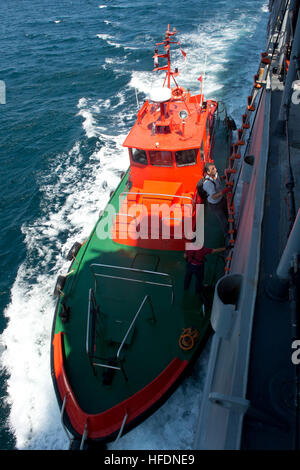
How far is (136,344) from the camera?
15.6 feet

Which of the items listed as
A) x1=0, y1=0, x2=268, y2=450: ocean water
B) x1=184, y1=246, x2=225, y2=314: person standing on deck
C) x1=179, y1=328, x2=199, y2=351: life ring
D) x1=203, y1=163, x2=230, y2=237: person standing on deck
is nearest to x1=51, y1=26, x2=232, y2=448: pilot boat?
x1=179, y1=328, x2=199, y2=351: life ring

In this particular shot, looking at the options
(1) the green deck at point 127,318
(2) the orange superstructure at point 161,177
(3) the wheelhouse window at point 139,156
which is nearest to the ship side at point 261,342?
(1) the green deck at point 127,318

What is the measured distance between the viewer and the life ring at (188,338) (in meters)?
4.59

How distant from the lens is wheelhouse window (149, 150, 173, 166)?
20.2 feet

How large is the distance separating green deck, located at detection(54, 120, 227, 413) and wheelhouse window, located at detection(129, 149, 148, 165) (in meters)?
1.80

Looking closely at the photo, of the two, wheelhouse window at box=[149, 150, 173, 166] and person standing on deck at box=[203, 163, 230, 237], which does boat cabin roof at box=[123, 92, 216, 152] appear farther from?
person standing on deck at box=[203, 163, 230, 237]

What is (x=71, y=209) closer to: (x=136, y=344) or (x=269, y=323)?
(x=136, y=344)

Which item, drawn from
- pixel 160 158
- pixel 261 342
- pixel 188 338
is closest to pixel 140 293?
pixel 188 338

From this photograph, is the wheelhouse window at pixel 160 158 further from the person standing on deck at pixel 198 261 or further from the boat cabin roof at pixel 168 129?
the person standing on deck at pixel 198 261

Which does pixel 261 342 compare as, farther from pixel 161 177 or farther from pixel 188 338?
pixel 161 177

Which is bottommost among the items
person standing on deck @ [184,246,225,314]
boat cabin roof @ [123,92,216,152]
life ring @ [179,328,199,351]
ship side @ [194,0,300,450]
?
life ring @ [179,328,199,351]

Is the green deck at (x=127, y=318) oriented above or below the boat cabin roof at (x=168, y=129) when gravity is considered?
below

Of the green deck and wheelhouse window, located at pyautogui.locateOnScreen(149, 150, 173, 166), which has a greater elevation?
wheelhouse window, located at pyautogui.locateOnScreen(149, 150, 173, 166)

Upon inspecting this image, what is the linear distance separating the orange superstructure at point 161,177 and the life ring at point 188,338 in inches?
68.4
